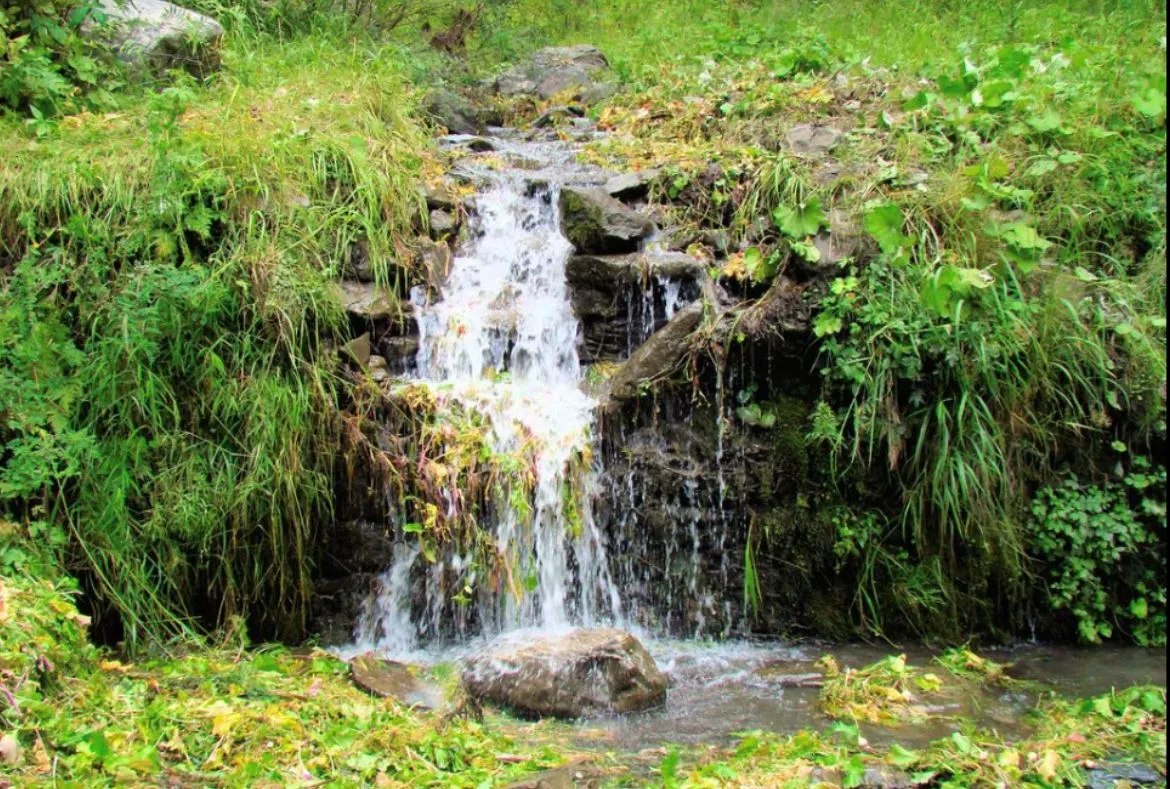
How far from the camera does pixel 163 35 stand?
23.6ft

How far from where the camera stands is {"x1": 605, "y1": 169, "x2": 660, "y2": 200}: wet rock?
6.53 m

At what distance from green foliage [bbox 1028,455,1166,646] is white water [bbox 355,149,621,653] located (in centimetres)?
235

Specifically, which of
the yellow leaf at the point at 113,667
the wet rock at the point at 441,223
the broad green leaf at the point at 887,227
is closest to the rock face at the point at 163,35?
the wet rock at the point at 441,223

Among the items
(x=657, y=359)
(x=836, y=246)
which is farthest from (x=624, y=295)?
(x=836, y=246)

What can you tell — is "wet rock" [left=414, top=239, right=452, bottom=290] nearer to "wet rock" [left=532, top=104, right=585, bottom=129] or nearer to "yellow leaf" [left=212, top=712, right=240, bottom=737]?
"yellow leaf" [left=212, top=712, right=240, bottom=737]

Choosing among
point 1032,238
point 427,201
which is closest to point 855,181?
point 1032,238

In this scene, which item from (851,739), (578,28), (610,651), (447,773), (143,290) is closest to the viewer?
(447,773)

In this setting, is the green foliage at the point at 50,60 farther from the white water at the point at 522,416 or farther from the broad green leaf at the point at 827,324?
the broad green leaf at the point at 827,324

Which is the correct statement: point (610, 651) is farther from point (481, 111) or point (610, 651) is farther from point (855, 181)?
point (481, 111)

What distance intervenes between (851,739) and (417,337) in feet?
11.2

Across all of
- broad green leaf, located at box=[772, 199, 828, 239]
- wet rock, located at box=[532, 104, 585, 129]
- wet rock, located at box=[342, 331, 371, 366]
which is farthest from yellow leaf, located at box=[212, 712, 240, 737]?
wet rock, located at box=[532, 104, 585, 129]

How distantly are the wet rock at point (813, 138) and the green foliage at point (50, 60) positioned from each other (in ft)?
16.0

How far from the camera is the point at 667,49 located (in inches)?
379

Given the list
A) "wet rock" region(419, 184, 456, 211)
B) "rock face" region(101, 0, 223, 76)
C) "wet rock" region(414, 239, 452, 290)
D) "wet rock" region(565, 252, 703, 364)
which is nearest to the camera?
"wet rock" region(565, 252, 703, 364)
